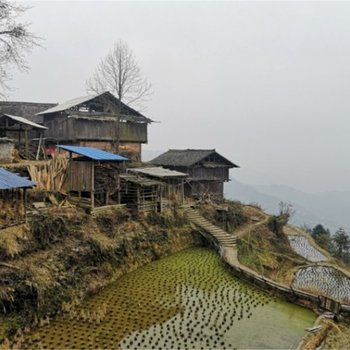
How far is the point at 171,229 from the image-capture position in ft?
75.4

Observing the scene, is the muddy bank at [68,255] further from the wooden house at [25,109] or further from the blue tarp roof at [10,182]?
the wooden house at [25,109]

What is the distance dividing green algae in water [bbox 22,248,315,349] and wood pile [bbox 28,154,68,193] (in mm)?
6739

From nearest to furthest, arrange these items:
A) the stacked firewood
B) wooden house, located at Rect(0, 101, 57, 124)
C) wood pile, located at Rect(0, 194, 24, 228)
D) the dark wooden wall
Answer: wood pile, located at Rect(0, 194, 24, 228) < the stacked firewood < the dark wooden wall < wooden house, located at Rect(0, 101, 57, 124)

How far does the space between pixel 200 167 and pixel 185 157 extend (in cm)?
175

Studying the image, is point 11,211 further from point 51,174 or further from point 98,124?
point 98,124

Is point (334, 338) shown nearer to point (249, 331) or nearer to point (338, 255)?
point (249, 331)

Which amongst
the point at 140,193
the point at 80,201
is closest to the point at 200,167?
the point at 140,193

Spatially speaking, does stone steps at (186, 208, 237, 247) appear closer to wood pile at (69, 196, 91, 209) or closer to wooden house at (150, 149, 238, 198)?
wooden house at (150, 149, 238, 198)

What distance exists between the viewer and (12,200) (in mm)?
15227

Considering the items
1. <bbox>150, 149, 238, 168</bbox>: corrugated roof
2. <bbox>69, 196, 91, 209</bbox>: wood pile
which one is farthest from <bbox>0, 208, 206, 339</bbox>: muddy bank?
<bbox>150, 149, 238, 168</bbox>: corrugated roof

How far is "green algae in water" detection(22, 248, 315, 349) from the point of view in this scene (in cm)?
1132

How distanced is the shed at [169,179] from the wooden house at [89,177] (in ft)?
12.9

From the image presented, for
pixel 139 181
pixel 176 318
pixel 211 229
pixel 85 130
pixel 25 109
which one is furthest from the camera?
pixel 25 109

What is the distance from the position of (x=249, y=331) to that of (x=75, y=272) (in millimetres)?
7047
